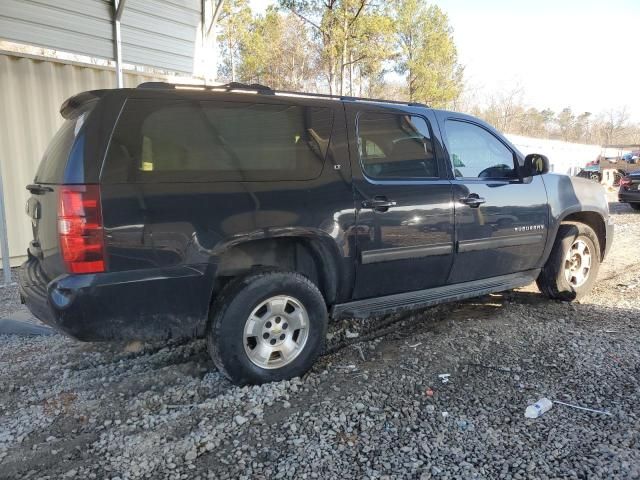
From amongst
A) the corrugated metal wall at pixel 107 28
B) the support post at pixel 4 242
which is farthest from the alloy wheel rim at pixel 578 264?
the corrugated metal wall at pixel 107 28

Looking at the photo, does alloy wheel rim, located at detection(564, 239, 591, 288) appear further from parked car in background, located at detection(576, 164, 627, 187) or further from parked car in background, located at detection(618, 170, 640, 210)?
parked car in background, located at detection(576, 164, 627, 187)

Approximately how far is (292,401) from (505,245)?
249cm

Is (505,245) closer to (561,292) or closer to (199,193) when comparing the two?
(561,292)

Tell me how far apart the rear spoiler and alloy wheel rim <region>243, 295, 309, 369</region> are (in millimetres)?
1629

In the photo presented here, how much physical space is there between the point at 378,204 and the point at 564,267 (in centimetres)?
262

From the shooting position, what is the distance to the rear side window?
2865 mm

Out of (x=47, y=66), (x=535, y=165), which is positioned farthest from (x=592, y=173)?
(x=47, y=66)

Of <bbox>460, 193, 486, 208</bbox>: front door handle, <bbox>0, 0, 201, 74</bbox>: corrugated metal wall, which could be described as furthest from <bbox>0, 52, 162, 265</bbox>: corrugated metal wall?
<bbox>460, 193, 486, 208</bbox>: front door handle

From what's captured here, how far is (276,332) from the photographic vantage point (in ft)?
10.9

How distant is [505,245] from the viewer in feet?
14.5

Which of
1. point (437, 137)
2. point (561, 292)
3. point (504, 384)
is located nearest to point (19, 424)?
point (504, 384)

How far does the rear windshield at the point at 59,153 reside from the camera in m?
2.87

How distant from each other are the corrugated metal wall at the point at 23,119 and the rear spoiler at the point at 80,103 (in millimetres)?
4272

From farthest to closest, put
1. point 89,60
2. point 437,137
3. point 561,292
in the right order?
point 89,60 → point 561,292 → point 437,137
